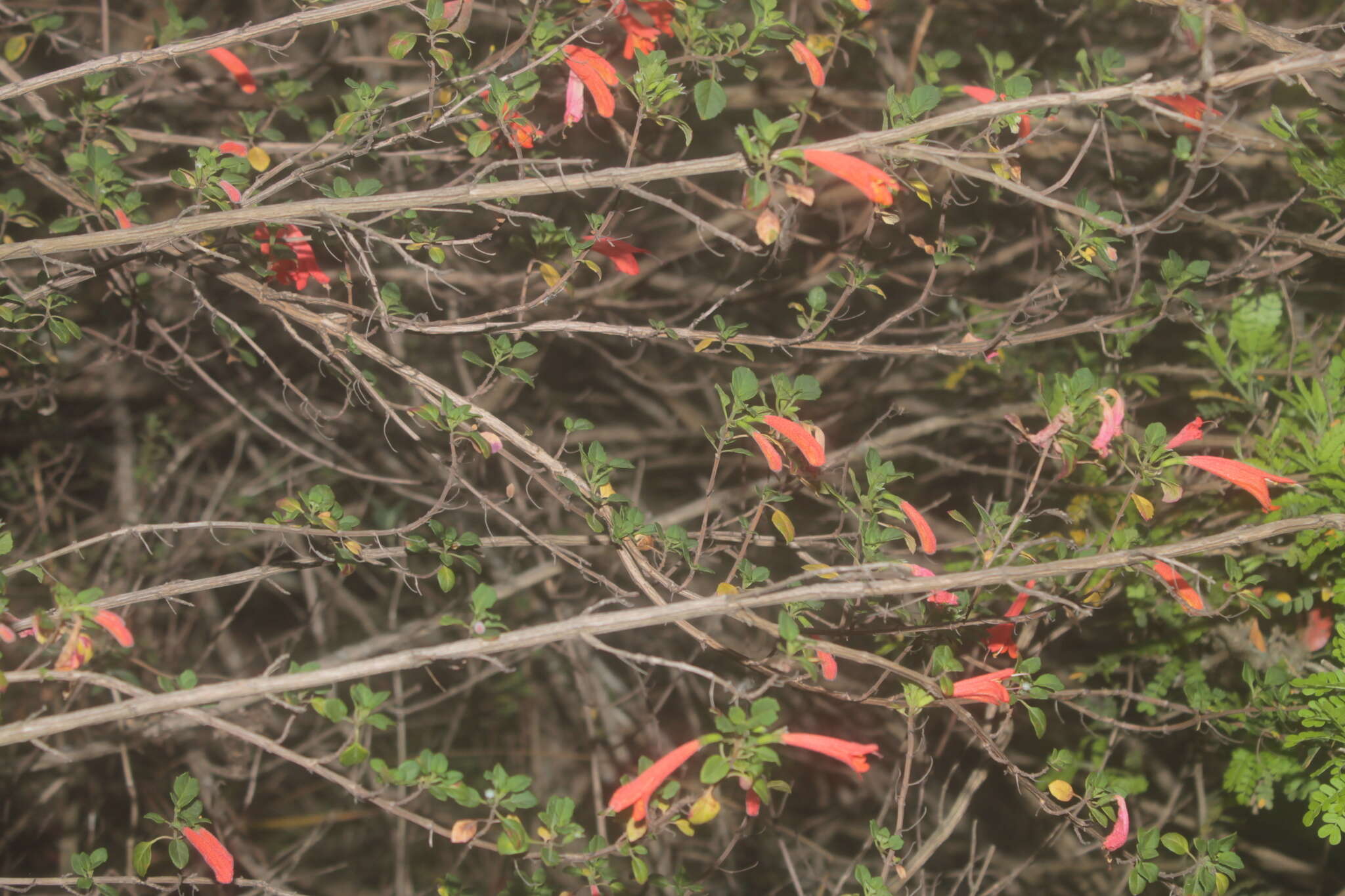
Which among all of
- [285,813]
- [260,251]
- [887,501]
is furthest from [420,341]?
[887,501]

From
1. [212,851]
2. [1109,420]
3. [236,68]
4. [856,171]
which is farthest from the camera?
[236,68]

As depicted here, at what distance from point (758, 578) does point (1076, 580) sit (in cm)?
74

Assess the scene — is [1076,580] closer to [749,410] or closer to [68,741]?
[749,410]

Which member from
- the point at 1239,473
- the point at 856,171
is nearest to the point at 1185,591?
the point at 1239,473

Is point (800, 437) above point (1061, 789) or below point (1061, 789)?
above

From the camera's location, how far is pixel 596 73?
1592 millimetres

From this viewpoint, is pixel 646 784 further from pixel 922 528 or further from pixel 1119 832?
pixel 1119 832

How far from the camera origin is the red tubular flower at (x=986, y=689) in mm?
1446

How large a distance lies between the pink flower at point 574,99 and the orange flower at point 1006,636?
112 centimetres

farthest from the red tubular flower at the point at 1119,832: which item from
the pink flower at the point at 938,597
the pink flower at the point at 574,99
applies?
the pink flower at the point at 574,99

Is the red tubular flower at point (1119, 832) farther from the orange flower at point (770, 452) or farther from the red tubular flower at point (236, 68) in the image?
the red tubular flower at point (236, 68)

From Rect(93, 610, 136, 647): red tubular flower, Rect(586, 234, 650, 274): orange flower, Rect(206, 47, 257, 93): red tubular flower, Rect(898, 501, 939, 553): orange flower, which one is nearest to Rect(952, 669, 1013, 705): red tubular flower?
Rect(898, 501, 939, 553): orange flower

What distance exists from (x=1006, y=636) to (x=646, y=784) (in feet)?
2.26

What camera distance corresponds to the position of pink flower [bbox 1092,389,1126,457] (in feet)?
5.20
